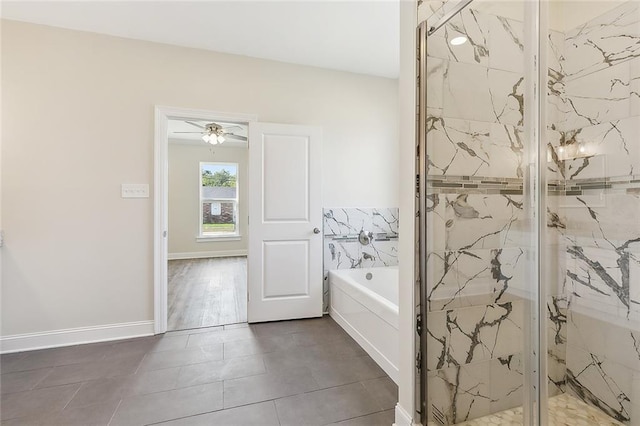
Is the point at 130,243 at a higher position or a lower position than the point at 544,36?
lower

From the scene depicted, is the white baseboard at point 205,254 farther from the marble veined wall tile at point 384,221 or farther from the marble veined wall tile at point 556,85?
the marble veined wall tile at point 556,85

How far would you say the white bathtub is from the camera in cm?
193

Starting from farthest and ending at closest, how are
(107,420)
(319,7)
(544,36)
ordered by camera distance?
(319,7) < (107,420) < (544,36)

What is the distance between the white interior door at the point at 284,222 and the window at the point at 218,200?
162 inches

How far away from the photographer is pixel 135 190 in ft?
8.48

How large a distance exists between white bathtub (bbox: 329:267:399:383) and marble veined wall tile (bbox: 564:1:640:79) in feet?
6.10

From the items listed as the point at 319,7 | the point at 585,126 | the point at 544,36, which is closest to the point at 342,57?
the point at 319,7

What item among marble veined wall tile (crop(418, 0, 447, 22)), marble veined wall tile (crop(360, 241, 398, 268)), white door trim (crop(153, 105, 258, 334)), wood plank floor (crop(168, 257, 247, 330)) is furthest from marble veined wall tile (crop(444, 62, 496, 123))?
wood plank floor (crop(168, 257, 247, 330))

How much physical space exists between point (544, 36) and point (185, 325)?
3.38 m

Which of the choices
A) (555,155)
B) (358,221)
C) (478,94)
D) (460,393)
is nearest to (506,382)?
(460,393)

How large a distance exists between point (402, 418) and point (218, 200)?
19.9 ft

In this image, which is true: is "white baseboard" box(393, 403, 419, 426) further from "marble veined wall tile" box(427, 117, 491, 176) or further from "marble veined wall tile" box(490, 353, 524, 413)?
"marble veined wall tile" box(427, 117, 491, 176)

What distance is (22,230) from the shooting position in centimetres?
234

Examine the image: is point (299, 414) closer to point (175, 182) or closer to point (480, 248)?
point (480, 248)
